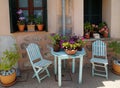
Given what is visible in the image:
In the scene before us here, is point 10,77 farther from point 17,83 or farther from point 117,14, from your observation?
point 117,14

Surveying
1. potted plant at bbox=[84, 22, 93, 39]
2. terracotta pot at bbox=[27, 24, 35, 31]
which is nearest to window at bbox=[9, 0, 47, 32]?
terracotta pot at bbox=[27, 24, 35, 31]

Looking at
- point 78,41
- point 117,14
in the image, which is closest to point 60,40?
point 78,41

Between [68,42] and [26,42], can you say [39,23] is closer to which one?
[26,42]

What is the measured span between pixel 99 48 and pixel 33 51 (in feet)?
5.53

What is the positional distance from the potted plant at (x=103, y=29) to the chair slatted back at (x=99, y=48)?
0.50 m

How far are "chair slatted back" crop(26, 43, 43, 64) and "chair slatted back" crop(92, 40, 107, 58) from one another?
4.60 feet

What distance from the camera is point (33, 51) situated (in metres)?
4.32

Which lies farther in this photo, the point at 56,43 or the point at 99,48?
the point at 99,48

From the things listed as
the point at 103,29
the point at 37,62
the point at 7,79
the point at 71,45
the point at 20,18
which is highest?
Answer: the point at 20,18

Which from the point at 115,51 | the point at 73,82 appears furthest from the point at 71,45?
the point at 115,51

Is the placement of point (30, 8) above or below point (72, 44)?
above

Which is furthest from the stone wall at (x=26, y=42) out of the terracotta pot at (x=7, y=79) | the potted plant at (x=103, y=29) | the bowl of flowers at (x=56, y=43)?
the terracotta pot at (x=7, y=79)

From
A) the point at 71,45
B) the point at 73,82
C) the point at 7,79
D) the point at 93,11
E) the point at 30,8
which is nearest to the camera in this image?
the point at 71,45

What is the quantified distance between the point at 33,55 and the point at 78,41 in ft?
3.65
